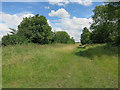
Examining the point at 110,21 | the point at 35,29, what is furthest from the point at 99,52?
the point at 35,29

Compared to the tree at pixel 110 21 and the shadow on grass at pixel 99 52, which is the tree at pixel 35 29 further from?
the shadow on grass at pixel 99 52

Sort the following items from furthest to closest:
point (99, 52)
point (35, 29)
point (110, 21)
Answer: point (35, 29) → point (110, 21) → point (99, 52)

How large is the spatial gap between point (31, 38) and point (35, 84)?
2621 cm

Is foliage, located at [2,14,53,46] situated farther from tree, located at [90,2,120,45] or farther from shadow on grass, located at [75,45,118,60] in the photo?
shadow on grass, located at [75,45,118,60]

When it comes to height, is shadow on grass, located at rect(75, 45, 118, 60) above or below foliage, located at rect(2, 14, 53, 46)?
below

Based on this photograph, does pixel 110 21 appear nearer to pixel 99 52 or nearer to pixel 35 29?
pixel 99 52

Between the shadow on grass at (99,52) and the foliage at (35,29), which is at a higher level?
the foliage at (35,29)

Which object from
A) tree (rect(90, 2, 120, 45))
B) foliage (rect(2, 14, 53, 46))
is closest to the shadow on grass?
tree (rect(90, 2, 120, 45))

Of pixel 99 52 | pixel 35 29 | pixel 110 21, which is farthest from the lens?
pixel 35 29

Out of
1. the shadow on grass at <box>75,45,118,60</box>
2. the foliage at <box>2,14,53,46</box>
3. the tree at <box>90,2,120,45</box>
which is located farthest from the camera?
the foliage at <box>2,14,53,46</box>

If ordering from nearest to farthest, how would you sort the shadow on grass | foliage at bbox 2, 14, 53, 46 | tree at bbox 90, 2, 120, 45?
the shadow on grass, tree at bbox 90, 2, 120, 45, foliage at bbox 2, 14, 53, 46

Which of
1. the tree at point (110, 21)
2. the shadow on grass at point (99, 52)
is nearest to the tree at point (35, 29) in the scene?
the tree at point (110, 21)

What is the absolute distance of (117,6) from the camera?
40.8 ft

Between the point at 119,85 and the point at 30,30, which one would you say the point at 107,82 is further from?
the point at 30,30
